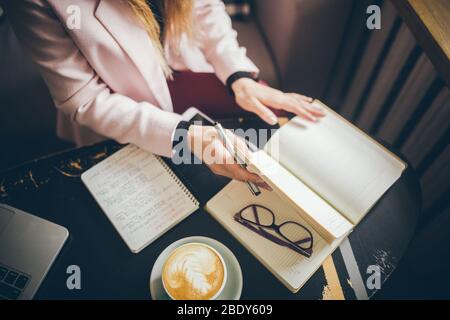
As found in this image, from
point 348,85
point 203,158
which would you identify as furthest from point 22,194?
point 348,85

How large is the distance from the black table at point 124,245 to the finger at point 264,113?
0.21 meters

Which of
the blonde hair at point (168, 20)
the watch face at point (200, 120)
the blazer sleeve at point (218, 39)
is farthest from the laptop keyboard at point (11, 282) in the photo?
the blazer sleeve at point (218, 39)

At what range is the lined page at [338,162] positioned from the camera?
66cm

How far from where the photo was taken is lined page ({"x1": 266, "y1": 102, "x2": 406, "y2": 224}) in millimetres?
659

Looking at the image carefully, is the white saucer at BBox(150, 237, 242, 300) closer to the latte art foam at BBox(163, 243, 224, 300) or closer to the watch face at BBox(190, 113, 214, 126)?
the latte art foam at BBox(163, 243, 224, 300)

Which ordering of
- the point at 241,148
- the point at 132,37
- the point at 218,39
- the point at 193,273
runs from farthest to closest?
the point at 218,39, the point at 132,37, the point at 241,148, the point at 193,273

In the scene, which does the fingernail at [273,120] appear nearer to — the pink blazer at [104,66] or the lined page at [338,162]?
the lined page at [338,162]

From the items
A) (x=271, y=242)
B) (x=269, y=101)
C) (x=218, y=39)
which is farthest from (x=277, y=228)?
(x=218, y=39)

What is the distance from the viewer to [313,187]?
678mm

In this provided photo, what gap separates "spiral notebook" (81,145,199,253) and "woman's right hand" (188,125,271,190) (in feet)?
0.29

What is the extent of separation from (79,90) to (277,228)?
631 mm

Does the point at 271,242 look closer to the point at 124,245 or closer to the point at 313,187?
the point at 313,187
